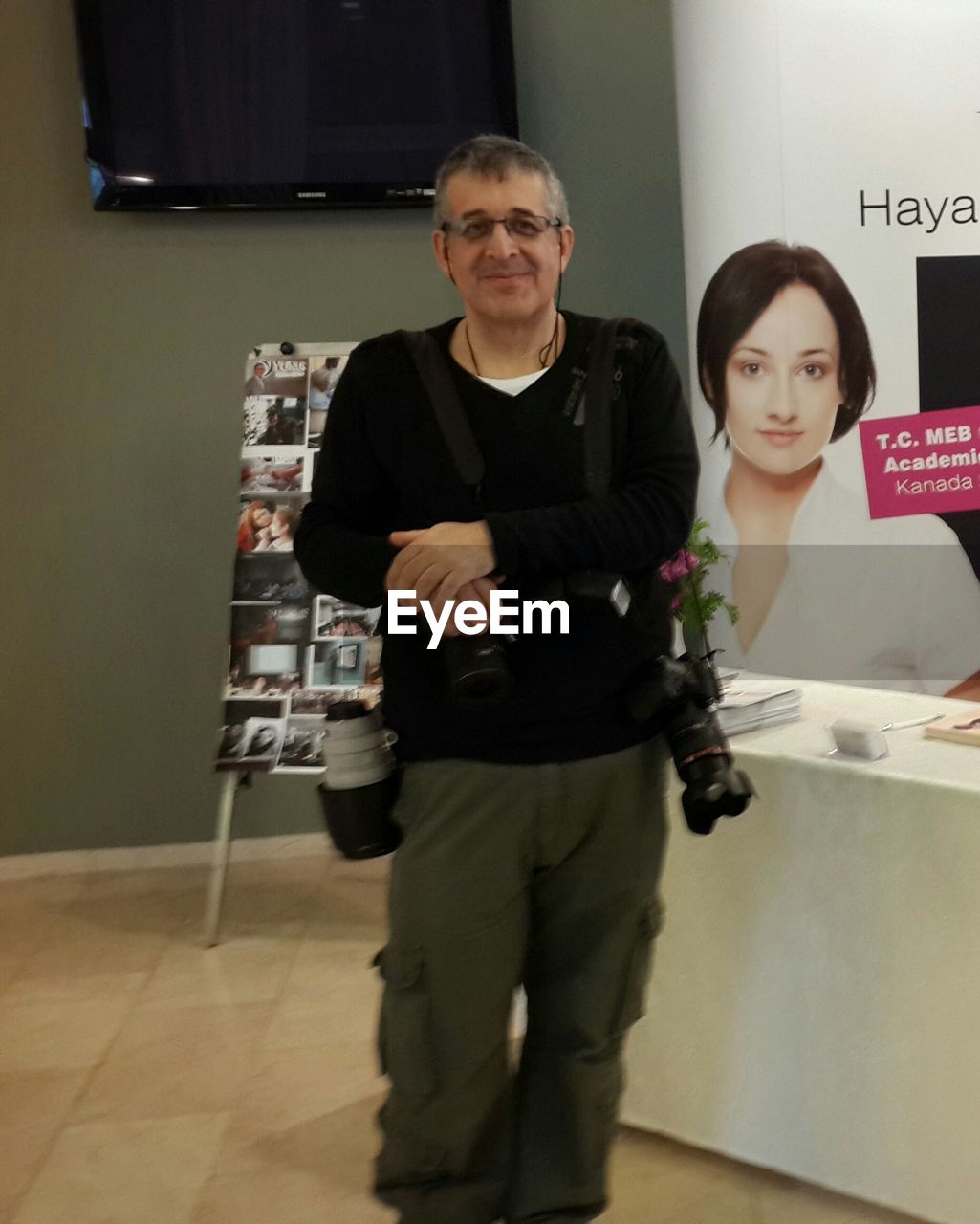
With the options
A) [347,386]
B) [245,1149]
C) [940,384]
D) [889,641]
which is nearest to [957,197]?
[940,384]

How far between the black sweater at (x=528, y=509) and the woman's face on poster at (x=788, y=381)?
1.31 meters

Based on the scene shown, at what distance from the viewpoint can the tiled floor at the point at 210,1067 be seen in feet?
6.08

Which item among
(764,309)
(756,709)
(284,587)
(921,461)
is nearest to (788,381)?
(764,309)

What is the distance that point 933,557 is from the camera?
110 inches

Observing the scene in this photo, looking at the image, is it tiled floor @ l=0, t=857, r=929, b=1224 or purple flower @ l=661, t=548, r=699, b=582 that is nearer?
tiled floor @ l=0, t=857, r=929, b=1224

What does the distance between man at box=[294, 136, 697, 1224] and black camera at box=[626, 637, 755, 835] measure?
0.03 meters

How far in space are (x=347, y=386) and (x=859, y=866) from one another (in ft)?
3.18

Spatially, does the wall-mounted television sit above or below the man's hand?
above

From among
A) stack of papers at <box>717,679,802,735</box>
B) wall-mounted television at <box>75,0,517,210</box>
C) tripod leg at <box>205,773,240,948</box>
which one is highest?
wall-mounted television at <box>75,0,517,210</box>

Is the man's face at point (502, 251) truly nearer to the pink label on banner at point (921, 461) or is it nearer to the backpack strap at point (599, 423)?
the backpack strap at point (599, 423)

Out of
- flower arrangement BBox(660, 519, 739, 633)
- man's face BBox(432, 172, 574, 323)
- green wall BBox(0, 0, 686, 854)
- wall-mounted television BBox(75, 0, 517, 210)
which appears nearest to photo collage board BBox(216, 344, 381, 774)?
green wall BBox(0, 0, 686, 854)

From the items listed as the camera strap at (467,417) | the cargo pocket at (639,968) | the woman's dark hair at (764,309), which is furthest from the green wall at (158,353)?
the cargo pocket at (639,968)

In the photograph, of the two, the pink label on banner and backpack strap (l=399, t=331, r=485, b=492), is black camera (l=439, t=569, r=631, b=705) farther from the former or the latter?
the pink label on banner

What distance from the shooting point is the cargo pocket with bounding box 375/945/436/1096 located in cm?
143
